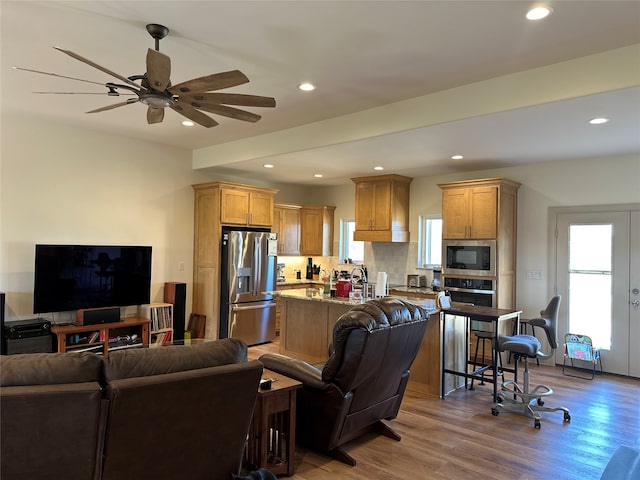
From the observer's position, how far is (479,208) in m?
5.98

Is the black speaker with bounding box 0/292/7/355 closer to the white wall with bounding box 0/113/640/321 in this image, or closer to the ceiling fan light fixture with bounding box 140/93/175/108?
the white wall with bounding box 0/113/640/321

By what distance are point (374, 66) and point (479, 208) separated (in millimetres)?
3206

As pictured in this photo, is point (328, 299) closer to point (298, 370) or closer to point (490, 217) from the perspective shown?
point (298, 370)

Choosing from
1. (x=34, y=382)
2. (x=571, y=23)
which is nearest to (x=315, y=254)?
(x=571, y=23)

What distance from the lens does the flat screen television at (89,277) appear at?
496cm

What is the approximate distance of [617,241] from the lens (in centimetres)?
545

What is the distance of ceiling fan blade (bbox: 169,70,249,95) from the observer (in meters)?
2.65

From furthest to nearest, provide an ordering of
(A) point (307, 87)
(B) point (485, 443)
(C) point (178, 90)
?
(A) point (307, 87) → (B) point (485, 443) → (C) point (178, 90)

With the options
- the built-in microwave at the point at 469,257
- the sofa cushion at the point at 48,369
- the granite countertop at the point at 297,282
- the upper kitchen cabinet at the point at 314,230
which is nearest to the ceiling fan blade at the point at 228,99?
the sofa cushion at the point at 48,369

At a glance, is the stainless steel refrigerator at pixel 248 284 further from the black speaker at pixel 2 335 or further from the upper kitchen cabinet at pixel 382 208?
the black speaker at pixel 2 335

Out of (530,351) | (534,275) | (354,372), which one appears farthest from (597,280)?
(354,372)

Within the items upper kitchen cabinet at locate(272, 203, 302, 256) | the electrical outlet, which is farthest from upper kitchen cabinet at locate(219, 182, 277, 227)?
the electrical outlet

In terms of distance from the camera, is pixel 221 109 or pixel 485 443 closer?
pixel 221 109

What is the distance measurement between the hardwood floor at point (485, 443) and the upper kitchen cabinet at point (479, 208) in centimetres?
222
